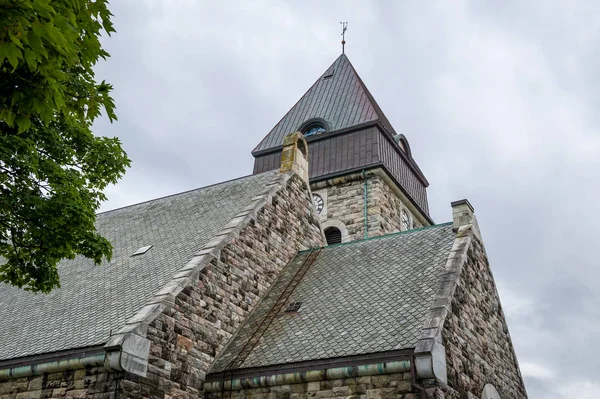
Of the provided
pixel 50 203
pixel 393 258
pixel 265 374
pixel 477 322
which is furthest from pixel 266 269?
pixel 50 203

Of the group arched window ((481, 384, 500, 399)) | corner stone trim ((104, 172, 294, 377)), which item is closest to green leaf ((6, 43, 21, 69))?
corner stone trim ((104, 172, 294, 377))

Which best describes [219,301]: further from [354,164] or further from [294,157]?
[354,164]

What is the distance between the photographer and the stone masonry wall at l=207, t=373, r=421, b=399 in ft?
29.0

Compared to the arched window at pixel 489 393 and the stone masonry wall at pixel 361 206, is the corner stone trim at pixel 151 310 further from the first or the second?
the stone masonry wall at pixel 361 206

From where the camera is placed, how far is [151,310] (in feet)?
31.4

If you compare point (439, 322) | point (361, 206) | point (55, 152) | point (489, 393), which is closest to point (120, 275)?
point (55, 152)

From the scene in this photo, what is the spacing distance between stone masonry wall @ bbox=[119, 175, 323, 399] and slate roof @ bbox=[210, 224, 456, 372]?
0.97 ft

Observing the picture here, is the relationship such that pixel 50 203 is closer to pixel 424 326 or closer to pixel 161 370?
pixel 161 370

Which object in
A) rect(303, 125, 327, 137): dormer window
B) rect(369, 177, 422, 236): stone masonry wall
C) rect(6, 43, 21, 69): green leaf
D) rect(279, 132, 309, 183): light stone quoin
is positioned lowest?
rect(6, 43, 21, 69): green leaf

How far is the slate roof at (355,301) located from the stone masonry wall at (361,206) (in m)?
5.93

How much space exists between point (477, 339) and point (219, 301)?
456cm

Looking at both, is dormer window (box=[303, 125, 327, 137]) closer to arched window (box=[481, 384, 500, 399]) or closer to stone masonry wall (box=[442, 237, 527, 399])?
stone masonry wall (box=[442, 237, 527, 399])

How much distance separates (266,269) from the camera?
1298cm

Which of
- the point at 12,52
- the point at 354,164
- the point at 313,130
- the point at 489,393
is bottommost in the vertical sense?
the point at 489,393
